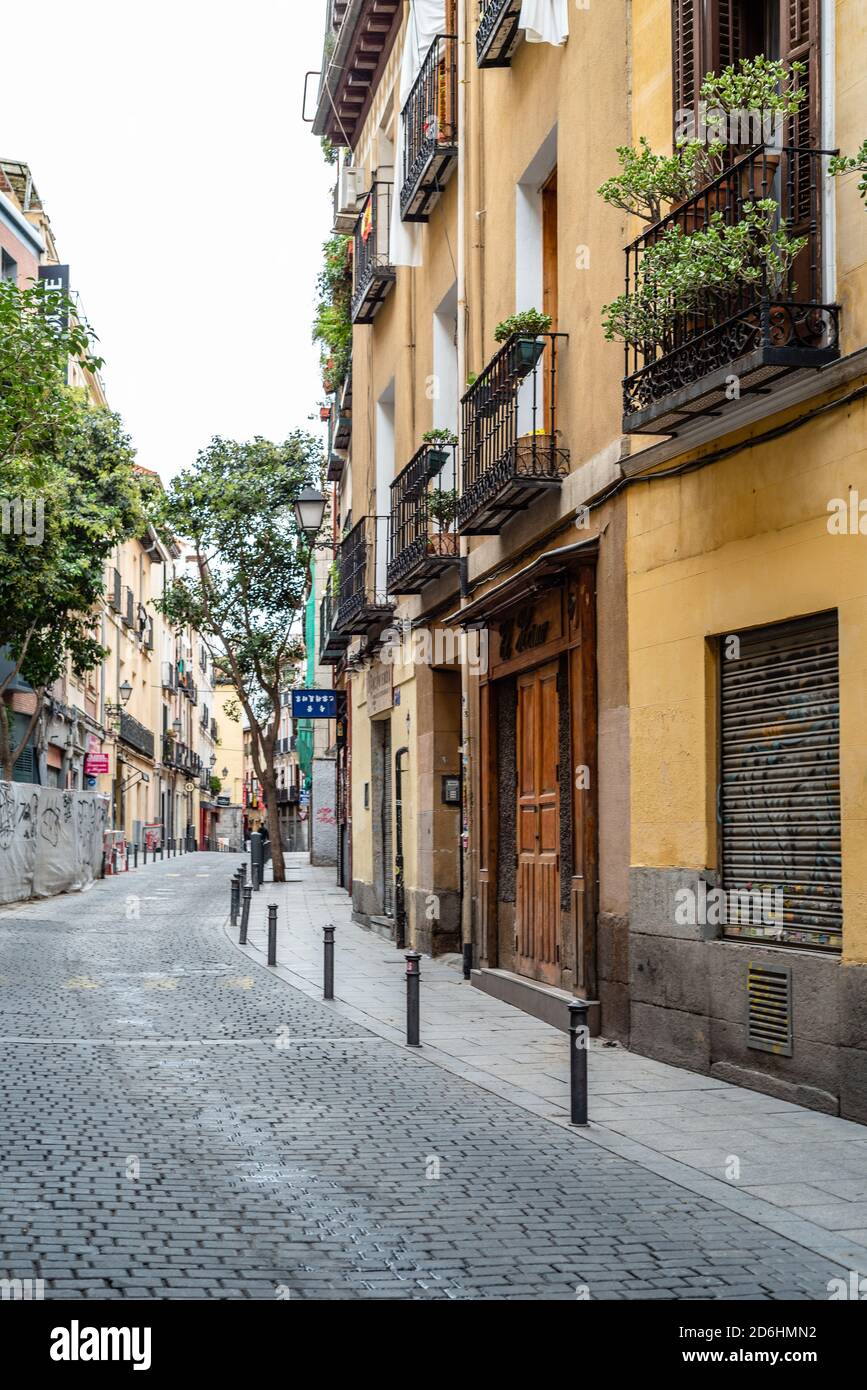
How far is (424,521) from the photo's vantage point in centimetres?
1681

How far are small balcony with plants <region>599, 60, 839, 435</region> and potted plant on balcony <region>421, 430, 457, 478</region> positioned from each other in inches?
248

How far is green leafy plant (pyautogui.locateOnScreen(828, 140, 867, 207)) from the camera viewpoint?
7730 millimetres

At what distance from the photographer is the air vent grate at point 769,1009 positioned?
8930 millimetres

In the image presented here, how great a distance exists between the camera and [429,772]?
18422 millimetres

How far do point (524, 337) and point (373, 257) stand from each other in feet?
28.5

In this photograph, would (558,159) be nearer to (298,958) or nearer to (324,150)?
(298,958)

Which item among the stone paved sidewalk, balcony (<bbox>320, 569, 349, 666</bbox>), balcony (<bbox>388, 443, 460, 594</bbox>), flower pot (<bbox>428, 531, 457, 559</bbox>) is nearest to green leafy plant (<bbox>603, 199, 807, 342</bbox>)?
the stone paved sidewalk

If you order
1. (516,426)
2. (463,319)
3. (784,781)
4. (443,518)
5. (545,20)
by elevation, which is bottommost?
(784,781)

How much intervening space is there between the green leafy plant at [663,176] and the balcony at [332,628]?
13363 millimetres

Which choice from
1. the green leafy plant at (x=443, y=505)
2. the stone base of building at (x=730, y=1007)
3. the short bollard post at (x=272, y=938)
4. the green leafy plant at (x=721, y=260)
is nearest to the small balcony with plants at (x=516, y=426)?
the green leafy plant at (x=443, y=505)

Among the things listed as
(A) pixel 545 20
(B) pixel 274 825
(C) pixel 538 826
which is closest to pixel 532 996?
(C) pixel 538 826

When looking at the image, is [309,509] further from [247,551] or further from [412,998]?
[412,998]
